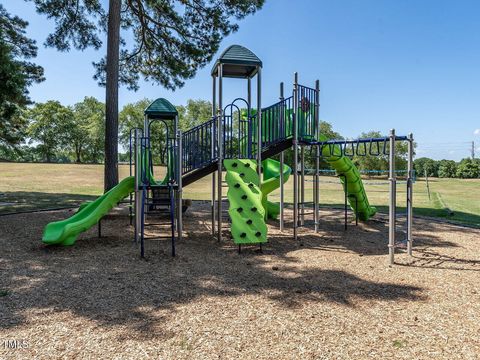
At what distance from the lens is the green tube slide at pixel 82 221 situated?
6902mm

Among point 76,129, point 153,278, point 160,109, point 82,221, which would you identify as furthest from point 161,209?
point 76,129

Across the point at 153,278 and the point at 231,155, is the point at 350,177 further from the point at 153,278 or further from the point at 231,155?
the point at 153,278

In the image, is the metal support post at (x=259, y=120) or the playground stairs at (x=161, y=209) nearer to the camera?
the playground stairs at (x=161, y=209)

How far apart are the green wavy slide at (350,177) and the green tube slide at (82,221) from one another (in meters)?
4.91

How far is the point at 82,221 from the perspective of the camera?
7.09 meters

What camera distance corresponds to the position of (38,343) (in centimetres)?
323

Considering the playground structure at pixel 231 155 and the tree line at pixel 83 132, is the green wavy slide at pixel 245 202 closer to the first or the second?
the playground structure at pixel 231 155

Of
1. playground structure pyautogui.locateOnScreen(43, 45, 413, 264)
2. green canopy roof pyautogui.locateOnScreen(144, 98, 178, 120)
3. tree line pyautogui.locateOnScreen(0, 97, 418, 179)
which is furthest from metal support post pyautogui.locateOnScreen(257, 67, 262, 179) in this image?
tree line pyautogui.locateOnScreen(0, 97, 418, 179)

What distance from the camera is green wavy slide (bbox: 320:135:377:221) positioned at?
8.98 metres

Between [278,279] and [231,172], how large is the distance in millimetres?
2951

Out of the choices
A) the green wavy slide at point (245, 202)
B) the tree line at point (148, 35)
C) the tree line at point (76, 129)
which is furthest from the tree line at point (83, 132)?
the green wavy slide at point (245, 202)

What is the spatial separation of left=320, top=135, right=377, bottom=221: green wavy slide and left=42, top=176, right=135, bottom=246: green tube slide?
193 inches

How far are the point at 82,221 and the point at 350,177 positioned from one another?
685 centimetres

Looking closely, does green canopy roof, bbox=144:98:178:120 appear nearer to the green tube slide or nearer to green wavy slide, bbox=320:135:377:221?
the green tube slide
